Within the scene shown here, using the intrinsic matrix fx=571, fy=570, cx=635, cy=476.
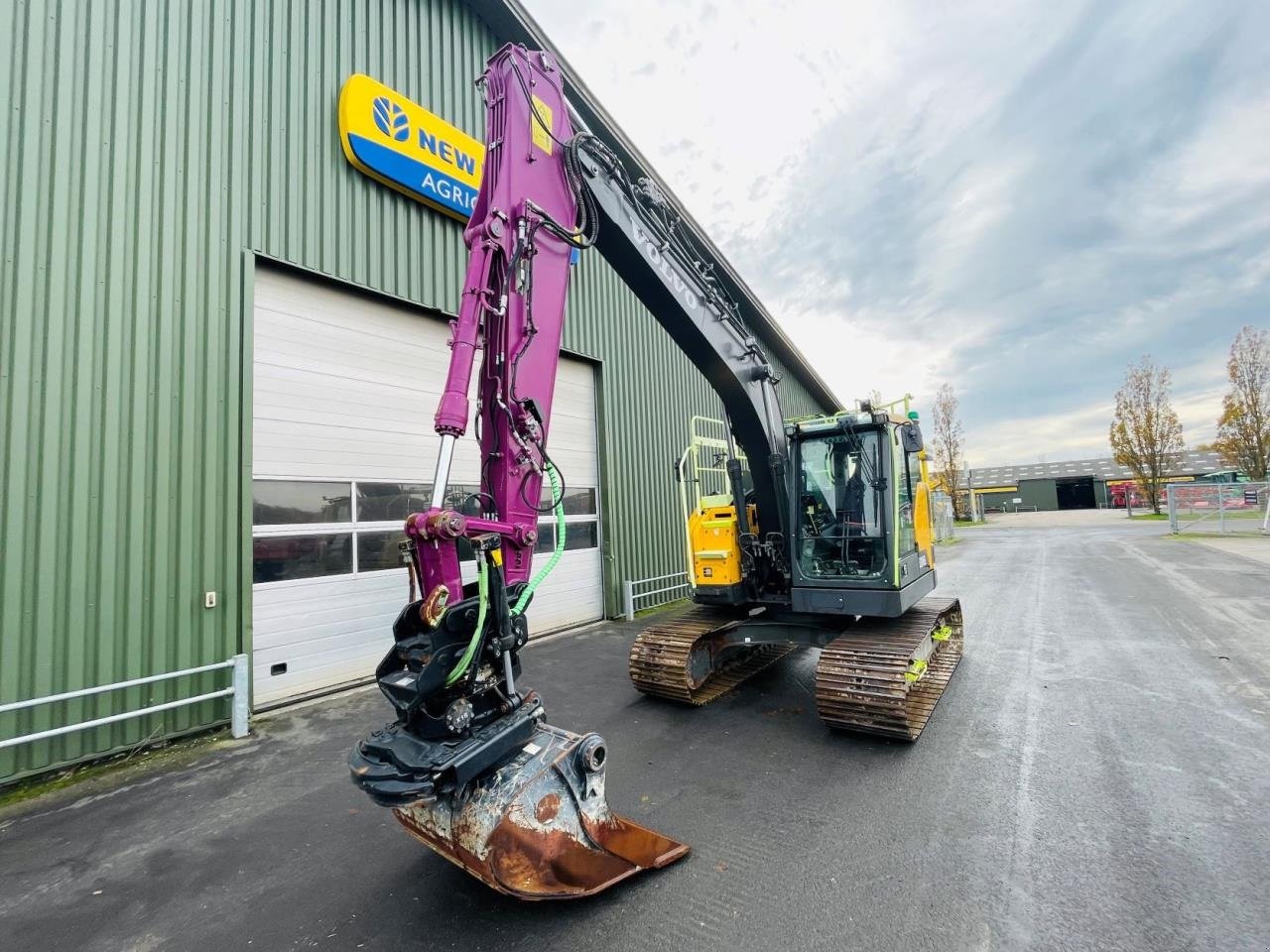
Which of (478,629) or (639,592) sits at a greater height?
(478,629)

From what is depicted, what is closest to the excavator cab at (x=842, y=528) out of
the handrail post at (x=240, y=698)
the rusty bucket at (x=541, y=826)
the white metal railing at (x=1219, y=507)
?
the rusty bucket at (x=541, y=826)

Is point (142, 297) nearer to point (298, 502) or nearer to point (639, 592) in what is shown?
point (298, 502)

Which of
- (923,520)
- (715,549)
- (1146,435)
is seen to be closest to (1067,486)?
(1146,435)

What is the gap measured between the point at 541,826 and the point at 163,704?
4250 millimetres

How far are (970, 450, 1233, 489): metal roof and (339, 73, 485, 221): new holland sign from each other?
61013 millimetres

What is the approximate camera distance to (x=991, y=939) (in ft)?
7.70

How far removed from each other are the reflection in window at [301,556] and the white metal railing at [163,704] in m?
0.91

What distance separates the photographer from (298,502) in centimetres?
610

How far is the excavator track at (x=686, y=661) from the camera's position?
17.4 feet

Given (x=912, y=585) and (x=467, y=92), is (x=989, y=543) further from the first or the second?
(x=467, y=92)

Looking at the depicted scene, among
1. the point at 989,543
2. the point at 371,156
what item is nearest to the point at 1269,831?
the point at 371,156

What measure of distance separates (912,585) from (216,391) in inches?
267

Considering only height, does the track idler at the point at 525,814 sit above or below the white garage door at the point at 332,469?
below

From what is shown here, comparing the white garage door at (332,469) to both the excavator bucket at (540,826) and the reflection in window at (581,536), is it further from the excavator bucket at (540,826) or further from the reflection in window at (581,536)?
the excavator bucket at (540,826)
